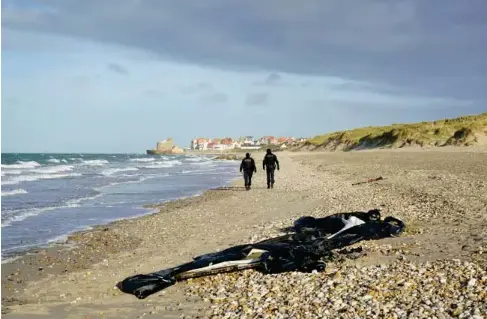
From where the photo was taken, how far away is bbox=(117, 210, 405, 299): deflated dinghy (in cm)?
812

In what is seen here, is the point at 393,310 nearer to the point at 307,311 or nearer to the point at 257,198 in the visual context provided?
the point at 307,311

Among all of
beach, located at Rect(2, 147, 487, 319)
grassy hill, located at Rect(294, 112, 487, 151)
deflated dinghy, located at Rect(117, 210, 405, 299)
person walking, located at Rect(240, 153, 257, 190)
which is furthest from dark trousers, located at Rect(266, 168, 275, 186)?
grassy hill, located at Rect(294, 112, 487, 151)

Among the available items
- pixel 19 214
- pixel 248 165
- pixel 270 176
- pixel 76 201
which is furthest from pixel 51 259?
pixel 270 176

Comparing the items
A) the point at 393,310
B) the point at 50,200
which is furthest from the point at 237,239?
the point at 50,200

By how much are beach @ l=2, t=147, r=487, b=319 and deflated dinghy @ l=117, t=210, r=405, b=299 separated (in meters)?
0.18

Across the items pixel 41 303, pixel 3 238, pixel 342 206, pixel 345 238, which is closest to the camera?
pixel 41 303

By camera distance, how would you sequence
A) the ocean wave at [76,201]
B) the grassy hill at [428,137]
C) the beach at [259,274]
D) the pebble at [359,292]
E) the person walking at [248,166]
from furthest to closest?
1. the grassy hill at [428,137]
2. the person walking at [248,166]
3. the ocean wave at [76,201]
4. the beach at [259,274]
5. the pebble at [359,292]

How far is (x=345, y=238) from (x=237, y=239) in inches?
112

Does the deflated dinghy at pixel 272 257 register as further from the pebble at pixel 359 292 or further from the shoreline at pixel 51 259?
the shoreline at pixel 51 259

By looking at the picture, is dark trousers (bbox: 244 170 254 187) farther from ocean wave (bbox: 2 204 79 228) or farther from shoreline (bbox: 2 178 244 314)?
shoreline (bbox: 2 178 244 314)

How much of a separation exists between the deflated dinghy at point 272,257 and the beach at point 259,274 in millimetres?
177

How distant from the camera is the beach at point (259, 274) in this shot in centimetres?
656

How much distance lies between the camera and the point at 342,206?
52.7 feet

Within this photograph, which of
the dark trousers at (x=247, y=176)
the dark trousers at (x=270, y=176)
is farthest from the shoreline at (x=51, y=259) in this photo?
the dark trousers at (x=270, y=176)
